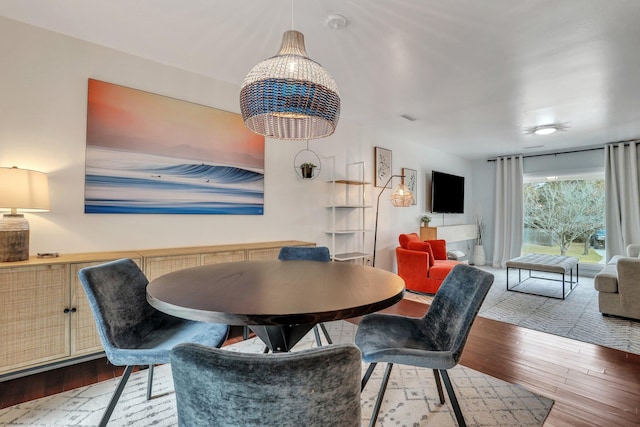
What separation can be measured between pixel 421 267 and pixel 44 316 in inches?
153

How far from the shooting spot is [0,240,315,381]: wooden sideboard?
73.7 inches

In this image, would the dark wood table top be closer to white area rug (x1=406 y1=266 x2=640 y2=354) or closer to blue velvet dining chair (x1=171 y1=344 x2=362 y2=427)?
blue velvet dining chair (x1=171 y1=344 x2=362 y2=427)

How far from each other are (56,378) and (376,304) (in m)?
2.29

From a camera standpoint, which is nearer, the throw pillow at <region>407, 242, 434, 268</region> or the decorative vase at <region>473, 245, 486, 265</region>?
the throw pillow at <region>407, 242, 434, 268</region>

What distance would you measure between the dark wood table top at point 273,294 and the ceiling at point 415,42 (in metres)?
1.71

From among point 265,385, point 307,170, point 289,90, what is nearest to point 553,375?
point 265,385

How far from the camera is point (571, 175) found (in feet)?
19.4

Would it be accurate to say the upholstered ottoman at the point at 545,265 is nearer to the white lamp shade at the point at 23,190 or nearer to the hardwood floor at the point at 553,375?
the hardwood floor at the point at 553,375

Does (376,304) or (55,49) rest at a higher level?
(55,49)

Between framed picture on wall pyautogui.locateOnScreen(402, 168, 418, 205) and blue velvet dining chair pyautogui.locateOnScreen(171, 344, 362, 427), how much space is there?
498 cm

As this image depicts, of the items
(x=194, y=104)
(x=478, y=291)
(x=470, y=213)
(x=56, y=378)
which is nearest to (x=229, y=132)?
(x=194, y=104)

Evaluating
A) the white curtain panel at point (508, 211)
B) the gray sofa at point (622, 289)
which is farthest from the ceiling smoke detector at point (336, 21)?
the white curtain panel at point (508, 211)

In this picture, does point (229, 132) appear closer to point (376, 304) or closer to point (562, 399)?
point (376, 304)

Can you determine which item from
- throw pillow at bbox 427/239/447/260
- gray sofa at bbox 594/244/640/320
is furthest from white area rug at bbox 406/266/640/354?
throw pillow at bbox 427/239/447/260
